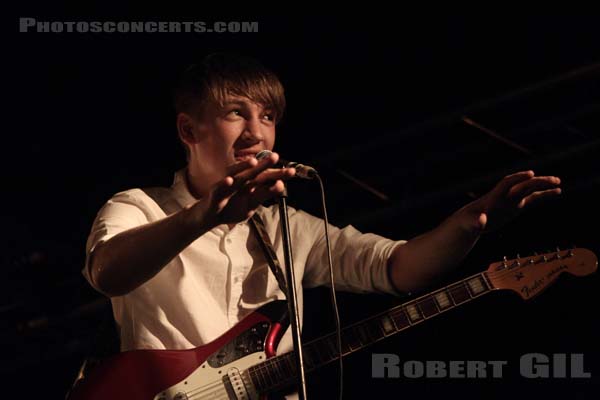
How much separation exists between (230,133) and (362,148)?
991 mm

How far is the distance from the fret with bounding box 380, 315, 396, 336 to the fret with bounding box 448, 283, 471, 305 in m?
0.22

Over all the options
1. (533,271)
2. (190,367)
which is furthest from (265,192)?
(533,271)

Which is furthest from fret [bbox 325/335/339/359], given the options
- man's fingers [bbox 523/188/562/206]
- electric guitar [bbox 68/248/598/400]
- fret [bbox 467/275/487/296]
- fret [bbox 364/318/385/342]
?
man's fingers [bbox 523/188/562/206]

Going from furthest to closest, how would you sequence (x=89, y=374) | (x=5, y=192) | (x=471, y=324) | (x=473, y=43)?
(x=5, y=192) < (x=473, y=43) < (x=471, y=324) < (x=89, y=374)

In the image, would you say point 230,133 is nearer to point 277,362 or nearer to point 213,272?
point 213,272

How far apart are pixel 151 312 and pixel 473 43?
2067mm

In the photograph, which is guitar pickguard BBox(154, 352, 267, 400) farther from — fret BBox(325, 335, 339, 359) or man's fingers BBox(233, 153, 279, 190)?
man's fingers BBox(233, 153, 279, 190)

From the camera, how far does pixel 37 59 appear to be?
3.64 metres

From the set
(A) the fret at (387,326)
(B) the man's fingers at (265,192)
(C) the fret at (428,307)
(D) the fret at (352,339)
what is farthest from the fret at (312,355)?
(B) the man's fingers at (265,192)

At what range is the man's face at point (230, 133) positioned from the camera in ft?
7.58

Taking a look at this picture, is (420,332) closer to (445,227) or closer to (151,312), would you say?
(445,227)

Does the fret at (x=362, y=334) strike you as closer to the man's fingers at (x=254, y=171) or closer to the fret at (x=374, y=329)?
the fret at (x=374, y=329)

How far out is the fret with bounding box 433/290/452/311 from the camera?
229 cm

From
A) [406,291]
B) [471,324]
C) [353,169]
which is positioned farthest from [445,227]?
[353,169]
